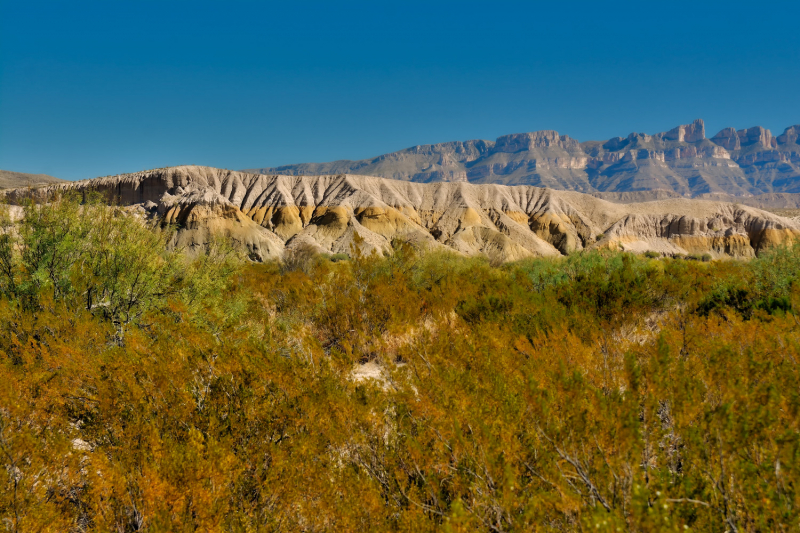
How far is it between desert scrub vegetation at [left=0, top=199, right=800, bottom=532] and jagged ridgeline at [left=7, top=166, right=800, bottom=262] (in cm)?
4997

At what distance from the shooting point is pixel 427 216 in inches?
3014

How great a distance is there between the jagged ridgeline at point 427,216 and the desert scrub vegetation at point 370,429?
49973mm

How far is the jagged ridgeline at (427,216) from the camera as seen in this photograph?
6212 cm

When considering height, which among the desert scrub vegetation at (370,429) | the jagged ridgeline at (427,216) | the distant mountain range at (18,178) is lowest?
the desert scrub vegetation at (370,429)

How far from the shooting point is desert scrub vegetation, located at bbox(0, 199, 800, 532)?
3.43 m

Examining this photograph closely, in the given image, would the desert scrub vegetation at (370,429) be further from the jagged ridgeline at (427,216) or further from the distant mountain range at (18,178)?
the distant mountain range at (18,178)

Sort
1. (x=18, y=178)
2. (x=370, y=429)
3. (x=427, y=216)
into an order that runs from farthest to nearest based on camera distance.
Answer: (x=18, y=178), (x=427, y=216), (x=370, y=429)

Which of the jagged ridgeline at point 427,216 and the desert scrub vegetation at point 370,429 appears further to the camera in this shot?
the jagged ridgeline at point 427,216

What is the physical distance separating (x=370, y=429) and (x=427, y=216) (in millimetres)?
72718

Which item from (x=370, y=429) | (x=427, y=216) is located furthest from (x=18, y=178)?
(x=370, y=429)

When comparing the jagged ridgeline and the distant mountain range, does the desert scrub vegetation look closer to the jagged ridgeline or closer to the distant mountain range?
the jagged ridgeline

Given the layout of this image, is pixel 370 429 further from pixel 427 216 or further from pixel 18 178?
pixel 18 178

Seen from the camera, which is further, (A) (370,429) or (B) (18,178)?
(B) (18,178)

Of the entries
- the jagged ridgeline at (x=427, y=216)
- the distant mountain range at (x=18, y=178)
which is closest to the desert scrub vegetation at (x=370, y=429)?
the jagged ridgeline at (x=427, y=216)
